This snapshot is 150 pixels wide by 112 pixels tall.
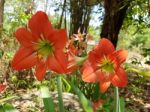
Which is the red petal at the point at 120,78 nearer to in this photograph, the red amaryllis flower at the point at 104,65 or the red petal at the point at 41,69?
the red amaryllis flower at the point at 104,65

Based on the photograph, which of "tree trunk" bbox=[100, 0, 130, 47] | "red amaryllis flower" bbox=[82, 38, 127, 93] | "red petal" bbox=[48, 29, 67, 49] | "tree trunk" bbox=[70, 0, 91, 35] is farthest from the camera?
"tree trunk" bbox=[70, 0, 91, 35]

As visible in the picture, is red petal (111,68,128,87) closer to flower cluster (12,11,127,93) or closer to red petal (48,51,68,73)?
flower cluster (12,11,127,93)

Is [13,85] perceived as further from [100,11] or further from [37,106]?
→ [100,11]

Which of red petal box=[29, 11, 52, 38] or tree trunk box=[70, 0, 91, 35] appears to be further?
tree trunk box=[70, 0, 91, 35]

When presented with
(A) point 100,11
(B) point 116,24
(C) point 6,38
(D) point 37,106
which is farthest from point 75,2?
(D) point 37,106

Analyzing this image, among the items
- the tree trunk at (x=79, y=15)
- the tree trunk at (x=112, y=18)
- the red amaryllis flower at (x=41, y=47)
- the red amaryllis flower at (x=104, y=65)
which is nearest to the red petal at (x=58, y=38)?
the red amaryllis flower at (x=41, y=47)

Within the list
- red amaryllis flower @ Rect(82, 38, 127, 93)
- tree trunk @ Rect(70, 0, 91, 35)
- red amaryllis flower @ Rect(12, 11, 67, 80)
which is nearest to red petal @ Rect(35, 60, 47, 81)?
red amaryllis flower @ Rect(12, 11, 67, 80)

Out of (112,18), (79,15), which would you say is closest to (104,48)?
(112,18)
